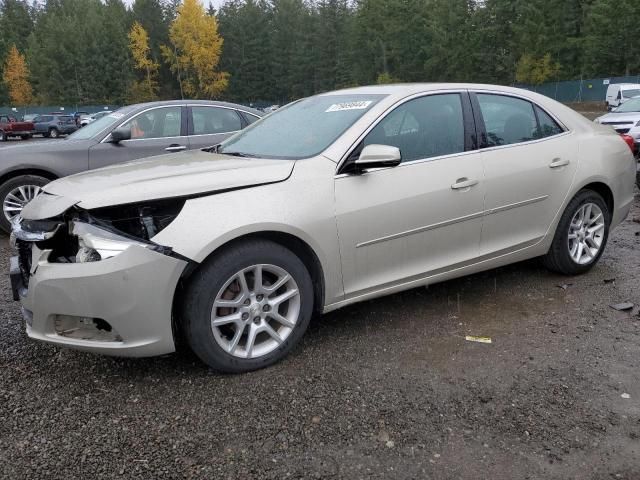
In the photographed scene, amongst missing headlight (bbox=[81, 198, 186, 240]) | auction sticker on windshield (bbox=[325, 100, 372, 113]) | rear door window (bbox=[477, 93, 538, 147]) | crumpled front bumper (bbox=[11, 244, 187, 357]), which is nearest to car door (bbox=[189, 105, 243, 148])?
auction sticker on windshield (bbox=[325, 100, 372, 113])

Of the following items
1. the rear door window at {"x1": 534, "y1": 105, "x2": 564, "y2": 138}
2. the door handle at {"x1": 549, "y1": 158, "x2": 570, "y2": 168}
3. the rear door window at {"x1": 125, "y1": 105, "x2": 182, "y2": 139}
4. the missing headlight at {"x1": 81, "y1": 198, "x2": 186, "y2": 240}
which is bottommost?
the door handle at {"x1": 549, "y1": 158, "x2": 570, "y2": 168}

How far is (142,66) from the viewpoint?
64.5 metres

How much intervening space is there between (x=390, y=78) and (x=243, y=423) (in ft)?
231

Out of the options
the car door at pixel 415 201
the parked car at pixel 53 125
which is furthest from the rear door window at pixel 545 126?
Result: the parked car at pixel 53 125

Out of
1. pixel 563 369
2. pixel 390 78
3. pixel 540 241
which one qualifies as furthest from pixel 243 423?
pixel 390 78

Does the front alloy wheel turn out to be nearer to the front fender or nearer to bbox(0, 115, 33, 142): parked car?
the front fender

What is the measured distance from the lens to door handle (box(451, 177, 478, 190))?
3.82 m

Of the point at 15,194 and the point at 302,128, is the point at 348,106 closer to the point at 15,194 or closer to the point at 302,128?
the point at 302,128

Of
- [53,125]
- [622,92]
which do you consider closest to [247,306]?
[622,92]

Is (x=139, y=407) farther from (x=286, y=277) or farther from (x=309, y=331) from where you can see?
(x=309, y=331)

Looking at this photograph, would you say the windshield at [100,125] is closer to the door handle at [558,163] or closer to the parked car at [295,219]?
the parked car at [295,219]

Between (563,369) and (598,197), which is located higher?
(598,197)

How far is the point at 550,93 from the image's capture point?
52125 mm

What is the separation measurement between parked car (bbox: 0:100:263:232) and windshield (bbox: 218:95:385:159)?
235 cm
